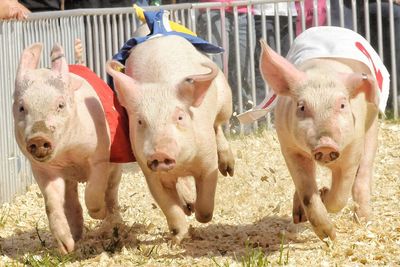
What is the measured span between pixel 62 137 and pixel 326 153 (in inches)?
64.8

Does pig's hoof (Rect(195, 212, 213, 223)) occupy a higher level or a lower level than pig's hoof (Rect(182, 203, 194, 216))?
higher

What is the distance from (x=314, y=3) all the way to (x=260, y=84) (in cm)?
91

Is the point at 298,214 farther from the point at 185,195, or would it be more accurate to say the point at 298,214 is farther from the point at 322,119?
the point at 322,119

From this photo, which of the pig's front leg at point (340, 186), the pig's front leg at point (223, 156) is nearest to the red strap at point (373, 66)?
the pig's front leg at point (340, 186)

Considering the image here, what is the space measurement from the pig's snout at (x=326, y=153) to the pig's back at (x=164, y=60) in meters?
1.11

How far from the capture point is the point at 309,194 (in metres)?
7.69

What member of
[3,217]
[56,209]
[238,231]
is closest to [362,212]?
[238,231]

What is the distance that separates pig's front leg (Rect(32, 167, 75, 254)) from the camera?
25.8 ft

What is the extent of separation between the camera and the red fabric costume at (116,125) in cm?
804

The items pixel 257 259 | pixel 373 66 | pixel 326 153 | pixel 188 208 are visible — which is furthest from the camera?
pixel 188 208

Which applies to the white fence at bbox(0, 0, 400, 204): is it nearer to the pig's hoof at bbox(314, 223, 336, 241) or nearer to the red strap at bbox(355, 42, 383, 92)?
the red strap at bbox(355, 42, 383, 92)

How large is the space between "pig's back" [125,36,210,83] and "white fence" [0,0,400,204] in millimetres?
2413

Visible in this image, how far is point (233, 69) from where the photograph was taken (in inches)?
476

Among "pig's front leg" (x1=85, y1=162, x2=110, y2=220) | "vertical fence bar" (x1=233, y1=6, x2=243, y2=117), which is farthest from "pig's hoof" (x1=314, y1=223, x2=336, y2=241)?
"vertical fence bar" (x1=233, y1=6, x2=243, y2=117)
